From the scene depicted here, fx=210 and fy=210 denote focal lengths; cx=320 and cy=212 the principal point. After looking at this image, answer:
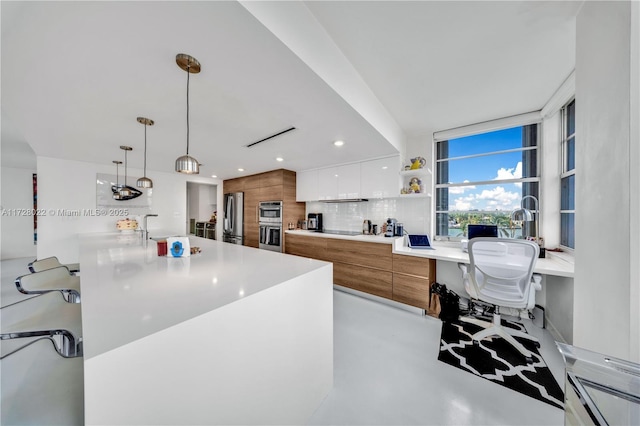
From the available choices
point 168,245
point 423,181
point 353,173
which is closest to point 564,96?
point 423,181

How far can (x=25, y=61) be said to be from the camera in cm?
130

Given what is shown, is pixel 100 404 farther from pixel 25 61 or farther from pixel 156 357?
pixel 25 61

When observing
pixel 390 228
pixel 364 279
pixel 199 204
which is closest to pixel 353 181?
pixel 390 228

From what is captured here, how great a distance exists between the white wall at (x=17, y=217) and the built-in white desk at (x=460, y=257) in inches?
362

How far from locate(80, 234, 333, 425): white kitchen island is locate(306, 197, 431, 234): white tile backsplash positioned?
231 cm

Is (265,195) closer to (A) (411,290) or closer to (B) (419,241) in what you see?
(B) (419,241)

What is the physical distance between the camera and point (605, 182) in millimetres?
979

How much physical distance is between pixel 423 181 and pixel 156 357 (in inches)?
134

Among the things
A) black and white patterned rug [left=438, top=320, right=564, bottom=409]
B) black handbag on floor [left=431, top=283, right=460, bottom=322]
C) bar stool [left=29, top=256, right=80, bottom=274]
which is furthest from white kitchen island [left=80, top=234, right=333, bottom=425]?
black handbag on floor [left=431, top=283, right=460, bottom=322]

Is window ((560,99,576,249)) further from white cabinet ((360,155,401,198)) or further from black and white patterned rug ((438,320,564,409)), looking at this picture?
white cabinet ((360,155,401,198))

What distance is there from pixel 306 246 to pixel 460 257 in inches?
91.4

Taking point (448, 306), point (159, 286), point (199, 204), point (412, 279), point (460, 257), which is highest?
point (199, 204)

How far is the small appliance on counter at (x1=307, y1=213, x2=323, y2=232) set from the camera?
421cm

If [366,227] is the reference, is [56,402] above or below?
below
